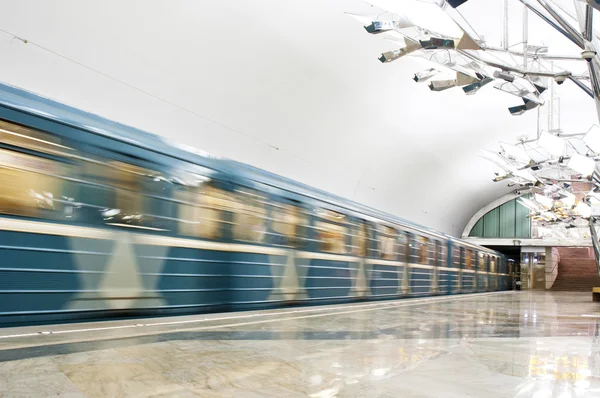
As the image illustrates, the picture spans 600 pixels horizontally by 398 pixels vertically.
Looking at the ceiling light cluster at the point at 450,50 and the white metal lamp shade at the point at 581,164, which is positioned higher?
the ceiling light cluster at the point at 450,50

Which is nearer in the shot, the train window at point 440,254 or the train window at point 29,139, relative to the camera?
the train window at point 29,139

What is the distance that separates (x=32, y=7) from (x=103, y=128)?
4104mm

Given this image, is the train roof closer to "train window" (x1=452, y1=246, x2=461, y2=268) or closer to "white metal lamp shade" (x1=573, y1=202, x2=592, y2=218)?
"train window" (x1=452, y1=246, x2=461, y2=268)

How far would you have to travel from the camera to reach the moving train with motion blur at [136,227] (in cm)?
445

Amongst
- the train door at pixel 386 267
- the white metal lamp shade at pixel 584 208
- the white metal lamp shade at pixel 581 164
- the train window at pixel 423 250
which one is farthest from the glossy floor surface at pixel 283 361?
the white metal lamp shade at pixel 584 208

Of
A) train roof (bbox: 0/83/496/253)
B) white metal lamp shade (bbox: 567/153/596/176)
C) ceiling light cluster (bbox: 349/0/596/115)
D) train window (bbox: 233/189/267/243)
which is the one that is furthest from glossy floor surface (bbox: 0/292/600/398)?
white metal lamp shade (bbox: 567/153/596/176)

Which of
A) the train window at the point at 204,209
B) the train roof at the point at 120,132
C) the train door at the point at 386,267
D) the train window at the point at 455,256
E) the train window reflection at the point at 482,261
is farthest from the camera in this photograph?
the train window reflection at the point at 482,261

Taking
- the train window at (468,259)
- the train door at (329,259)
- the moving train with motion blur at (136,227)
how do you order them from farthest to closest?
the train window at (468,259) < the train door at (329,259) < the moving train with motion blur at (136,227)

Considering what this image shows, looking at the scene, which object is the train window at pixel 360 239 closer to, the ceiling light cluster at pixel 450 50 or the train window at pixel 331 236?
the train window at pixel 331 236

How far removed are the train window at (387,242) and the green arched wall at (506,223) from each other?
29.2 meters

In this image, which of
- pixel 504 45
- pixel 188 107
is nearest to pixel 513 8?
pixel 504 45

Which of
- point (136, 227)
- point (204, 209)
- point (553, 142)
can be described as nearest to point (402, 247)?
point (553, 142)

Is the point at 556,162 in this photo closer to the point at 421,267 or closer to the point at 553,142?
the point at 553,142

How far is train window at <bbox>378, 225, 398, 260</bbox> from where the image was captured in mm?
11250
